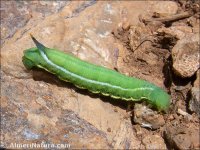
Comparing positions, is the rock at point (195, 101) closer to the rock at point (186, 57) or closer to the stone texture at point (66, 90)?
the rock at point (186, 57)

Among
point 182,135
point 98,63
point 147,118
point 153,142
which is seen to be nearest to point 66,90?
point 98,63

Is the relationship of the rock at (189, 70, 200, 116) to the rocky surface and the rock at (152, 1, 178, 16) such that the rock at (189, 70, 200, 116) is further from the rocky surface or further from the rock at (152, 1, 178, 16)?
the rock at (152, 1, 178, 16)

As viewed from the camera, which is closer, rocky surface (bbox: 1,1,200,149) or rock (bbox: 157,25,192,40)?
rocky surface (bbox: 1,1,200,149)

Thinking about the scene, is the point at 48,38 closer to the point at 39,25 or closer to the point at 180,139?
the point at 39,25

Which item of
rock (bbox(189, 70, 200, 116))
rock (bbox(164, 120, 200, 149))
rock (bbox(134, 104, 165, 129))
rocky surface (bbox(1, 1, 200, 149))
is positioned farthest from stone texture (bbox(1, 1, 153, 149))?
rock (bbox(189, 70, 200, 116))

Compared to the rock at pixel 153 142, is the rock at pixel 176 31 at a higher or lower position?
higher

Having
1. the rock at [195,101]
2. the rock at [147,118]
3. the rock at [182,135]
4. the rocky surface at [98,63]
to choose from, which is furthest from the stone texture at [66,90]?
the rock at [195,101]
